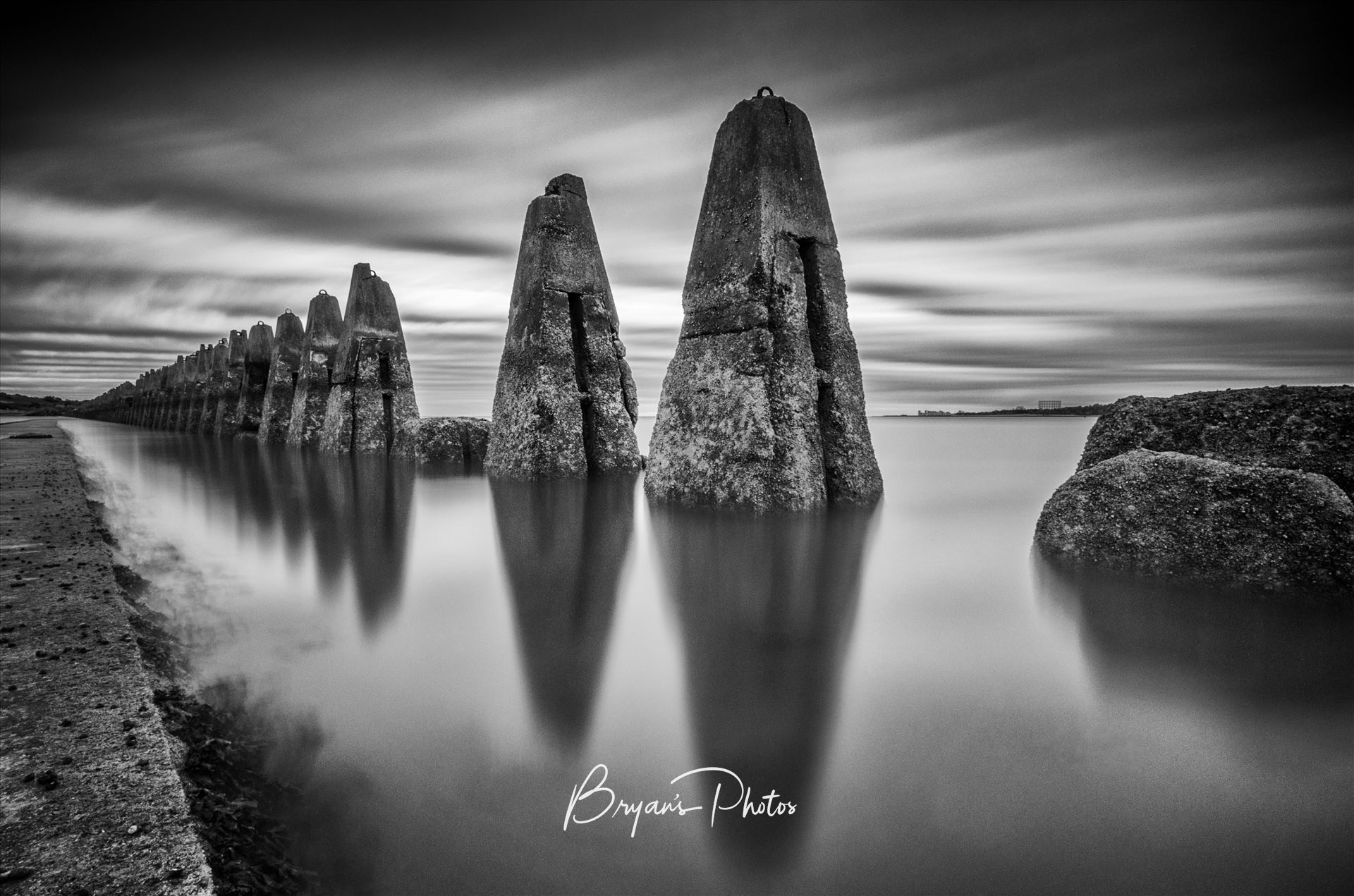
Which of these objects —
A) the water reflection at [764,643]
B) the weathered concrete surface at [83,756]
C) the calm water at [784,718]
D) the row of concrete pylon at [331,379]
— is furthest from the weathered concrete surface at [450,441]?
the weathered concrete surface at [83,756]

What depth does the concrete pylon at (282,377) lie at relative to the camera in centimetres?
1855

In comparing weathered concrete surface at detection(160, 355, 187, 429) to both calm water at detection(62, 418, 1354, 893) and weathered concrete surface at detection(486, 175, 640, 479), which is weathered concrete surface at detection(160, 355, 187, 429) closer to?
weathered concrete surface at detection(486, 175, 640, 479)

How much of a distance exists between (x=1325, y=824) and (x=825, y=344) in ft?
17.4

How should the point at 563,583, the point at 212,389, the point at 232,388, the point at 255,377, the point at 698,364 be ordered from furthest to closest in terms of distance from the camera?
the point at 212,389 < the point at 232,388 < the point at 255,377 < the point at 698,364 < the point at 563,583

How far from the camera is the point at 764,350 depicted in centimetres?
604

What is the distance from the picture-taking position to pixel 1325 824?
64.4 inches

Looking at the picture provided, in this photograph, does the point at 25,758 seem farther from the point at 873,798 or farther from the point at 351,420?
the point at 351,420

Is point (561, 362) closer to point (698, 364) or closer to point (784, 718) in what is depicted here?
point (698, 364)

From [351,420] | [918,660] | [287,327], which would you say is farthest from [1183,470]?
[287,327]

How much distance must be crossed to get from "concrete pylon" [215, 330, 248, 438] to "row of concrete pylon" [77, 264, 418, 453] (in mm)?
42

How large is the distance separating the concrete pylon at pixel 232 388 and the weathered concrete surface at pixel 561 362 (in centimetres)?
1817

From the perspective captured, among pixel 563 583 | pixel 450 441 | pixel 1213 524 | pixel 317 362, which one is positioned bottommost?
pixel 563 583

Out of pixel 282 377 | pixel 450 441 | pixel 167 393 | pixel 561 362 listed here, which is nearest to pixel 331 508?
pixel 561 362

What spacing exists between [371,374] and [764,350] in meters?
10.9
